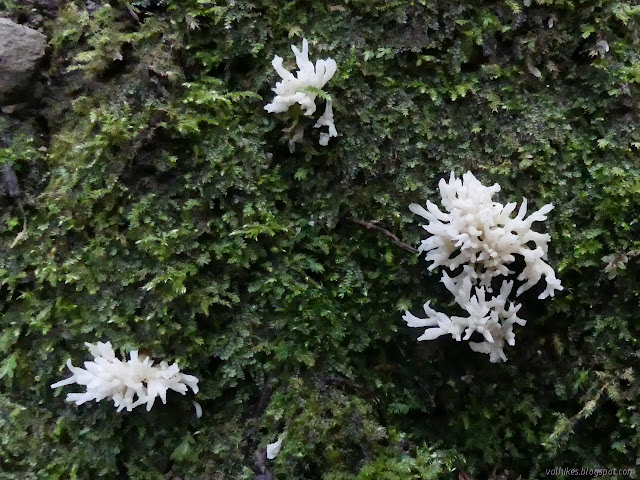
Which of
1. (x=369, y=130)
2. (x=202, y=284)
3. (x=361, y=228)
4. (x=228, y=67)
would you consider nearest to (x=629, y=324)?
(x=361, y=228)

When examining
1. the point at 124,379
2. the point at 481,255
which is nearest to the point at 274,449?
the point at 124,379

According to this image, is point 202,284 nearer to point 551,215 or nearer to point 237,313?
point 237,313

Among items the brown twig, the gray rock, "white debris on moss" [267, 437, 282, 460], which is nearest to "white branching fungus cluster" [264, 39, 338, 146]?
the brown twig

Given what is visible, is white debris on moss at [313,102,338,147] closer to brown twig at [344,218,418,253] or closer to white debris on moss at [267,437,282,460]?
brown twig at [344,218,418,253]

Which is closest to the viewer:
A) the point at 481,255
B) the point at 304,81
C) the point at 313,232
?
the point at 481,255

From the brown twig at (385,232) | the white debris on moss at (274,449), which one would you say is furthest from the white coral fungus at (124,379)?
the brown twig at (385,232)

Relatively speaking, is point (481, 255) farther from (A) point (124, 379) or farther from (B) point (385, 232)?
(A) point (124, 379)
